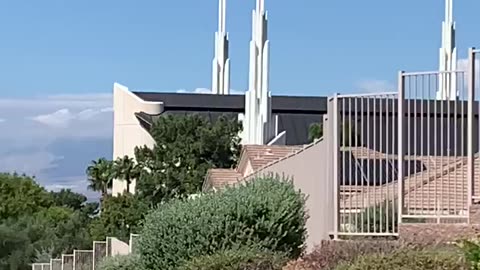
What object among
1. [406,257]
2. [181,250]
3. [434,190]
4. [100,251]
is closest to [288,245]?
[181,250]

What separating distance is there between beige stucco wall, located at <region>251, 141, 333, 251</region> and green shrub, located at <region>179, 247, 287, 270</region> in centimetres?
121

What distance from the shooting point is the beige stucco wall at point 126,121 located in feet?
298

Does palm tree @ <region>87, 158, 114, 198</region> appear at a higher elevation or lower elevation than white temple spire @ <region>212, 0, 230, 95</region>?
lower

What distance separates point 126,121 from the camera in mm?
95062

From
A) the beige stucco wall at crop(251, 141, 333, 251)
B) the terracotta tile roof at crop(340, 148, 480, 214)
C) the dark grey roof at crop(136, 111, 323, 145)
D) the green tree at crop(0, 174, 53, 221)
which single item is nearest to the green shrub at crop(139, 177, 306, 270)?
the beige stucco wall at crop(251, 141, 333, 251)

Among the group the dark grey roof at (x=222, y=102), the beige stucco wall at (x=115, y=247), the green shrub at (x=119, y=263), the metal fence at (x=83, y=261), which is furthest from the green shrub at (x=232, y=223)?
the dark grey roof at (x=222, y=102)

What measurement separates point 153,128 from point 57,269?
45401mm

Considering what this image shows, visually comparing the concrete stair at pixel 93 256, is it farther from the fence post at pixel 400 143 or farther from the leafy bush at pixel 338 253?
the leafy bush at pixel 338 253

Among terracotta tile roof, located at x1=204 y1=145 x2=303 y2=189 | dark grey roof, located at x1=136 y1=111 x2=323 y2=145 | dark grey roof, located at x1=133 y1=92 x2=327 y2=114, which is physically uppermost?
dark grey roof, located at x1=133 y1=92 x2=327 y2=114

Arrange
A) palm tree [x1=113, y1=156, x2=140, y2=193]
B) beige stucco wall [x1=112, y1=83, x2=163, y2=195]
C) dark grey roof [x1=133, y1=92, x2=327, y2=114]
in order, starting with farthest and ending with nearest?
dark grey roof [x1=133, y1=92, x2=327, y2=114] < beige stucco wall [x1=112, y1=83, x2=163, y2=195] < palm tree [x1=113, y1=156, x2=140, y2=193]

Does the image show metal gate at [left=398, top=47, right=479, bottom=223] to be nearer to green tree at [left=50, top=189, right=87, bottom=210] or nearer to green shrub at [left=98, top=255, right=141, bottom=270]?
green shrub at [left=98, top=255, right=141, bottom=270]

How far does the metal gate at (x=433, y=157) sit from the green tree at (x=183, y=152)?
59.2 meters

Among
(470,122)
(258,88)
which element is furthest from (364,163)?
(258,88)

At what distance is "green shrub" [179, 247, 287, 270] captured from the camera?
1847 centimetres
